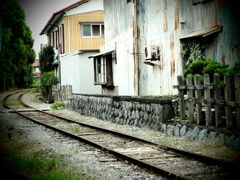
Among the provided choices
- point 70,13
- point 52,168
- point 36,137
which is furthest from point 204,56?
point 70,13

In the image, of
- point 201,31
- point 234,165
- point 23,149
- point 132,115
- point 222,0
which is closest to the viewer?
point 234,165

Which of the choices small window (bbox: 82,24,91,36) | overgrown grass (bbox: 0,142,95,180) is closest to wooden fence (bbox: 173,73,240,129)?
overgrown grass (bbox: 0,142,95,180)

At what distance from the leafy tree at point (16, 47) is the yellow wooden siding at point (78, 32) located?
19595 mm

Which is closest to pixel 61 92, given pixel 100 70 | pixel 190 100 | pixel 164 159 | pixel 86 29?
pixel 100 70

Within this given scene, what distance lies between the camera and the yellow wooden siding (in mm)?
29391

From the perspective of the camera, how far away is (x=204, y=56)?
37.9ft

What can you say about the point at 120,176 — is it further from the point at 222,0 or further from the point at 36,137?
the point at 222,0

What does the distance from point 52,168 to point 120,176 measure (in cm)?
148

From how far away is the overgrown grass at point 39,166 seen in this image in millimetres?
6137

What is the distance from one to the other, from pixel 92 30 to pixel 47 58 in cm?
700

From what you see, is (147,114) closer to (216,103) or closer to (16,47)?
(216,103)

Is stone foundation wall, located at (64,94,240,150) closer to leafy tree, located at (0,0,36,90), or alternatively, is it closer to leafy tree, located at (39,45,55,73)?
leafy tree, located at (39,45,55,73)

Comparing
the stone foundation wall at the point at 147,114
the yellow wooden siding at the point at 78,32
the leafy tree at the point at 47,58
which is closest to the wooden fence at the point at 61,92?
the yellow wooden siding at the point at 78,32

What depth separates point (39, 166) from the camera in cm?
683
